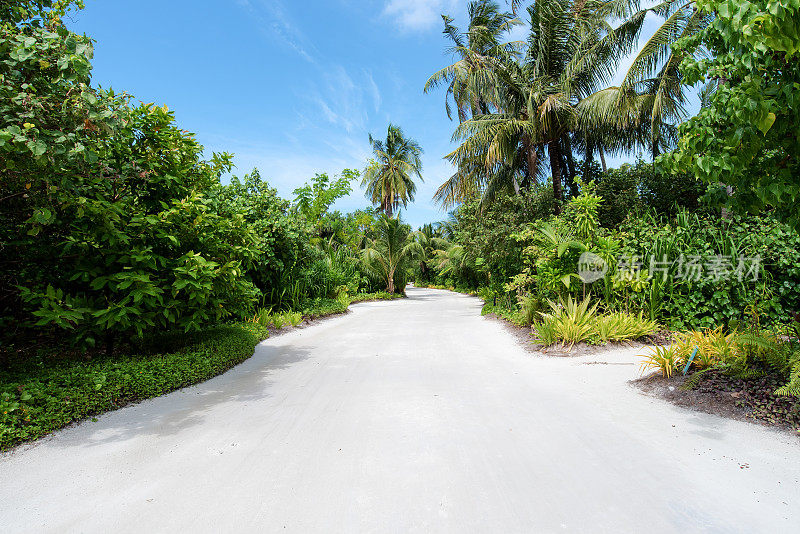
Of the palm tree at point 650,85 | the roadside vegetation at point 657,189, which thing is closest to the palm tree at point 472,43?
the roadside vegetation at point 657,189

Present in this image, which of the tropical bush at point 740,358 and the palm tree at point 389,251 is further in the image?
the palm tree at point 389,251

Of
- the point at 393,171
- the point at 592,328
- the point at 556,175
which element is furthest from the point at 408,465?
the point at 393,171

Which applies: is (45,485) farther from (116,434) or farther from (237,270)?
(237,270)

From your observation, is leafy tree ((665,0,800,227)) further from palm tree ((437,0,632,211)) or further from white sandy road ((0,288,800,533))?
palm tree ((437,0,632,211))

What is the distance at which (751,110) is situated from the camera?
2.22m

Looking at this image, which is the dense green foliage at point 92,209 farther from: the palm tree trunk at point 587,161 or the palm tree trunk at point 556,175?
the palm tree trunk at point 587,161

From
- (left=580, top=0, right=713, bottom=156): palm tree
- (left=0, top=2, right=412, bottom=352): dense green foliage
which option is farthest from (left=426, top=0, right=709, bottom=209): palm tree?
(left=0, top=2, right=412, bottom=352): dense green foliage

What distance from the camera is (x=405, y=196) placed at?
26.7 m

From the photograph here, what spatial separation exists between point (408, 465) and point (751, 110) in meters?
3.27

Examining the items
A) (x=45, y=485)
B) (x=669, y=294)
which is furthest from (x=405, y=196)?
(x=45, y=485)

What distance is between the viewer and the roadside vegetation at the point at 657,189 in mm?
2549

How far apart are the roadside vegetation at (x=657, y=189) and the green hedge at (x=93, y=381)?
565 cm

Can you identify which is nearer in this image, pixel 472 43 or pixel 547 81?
pixel 547 81

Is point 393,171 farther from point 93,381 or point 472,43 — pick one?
point 93,381
